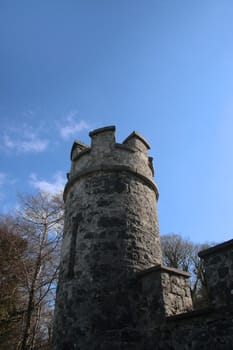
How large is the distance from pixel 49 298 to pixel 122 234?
10202 millimetres

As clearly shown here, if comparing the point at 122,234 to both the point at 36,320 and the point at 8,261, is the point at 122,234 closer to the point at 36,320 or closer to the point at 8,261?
the point at 36,320

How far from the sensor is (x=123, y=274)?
598 cm

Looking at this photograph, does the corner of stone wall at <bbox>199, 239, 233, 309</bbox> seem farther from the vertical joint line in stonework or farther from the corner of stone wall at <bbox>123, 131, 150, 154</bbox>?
the corner of stone wall at <bbox>123, 131, 150, 154</bbox>

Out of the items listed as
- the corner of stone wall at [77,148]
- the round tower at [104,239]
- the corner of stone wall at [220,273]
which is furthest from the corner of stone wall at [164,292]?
the corner of stone wall at [77,148]

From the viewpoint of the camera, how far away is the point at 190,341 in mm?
4492

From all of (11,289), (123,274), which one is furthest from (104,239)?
(11,289)

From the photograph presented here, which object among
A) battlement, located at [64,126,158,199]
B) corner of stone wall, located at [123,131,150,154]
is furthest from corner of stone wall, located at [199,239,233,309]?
corner of stone wall, located at [123,131,150,154]

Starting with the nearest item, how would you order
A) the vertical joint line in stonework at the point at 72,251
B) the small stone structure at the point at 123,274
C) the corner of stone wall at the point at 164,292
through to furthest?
the small stone structure at the point at 123,274, the corner of stone wall at the point at 164,292, the vertical joint line in stonework at the point at 72,251

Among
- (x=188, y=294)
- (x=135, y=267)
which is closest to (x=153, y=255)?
(x=135, y=267)

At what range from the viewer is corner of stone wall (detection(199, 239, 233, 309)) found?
167 inches

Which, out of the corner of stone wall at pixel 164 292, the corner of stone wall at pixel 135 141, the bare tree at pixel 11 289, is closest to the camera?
the corner of stone wall at pixel 164 292

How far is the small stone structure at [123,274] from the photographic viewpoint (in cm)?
450

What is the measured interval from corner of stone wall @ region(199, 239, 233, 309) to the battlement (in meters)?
3.33

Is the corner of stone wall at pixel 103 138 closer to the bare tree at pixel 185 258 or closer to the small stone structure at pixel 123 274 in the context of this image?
the small stone structure at pixel 123 274
